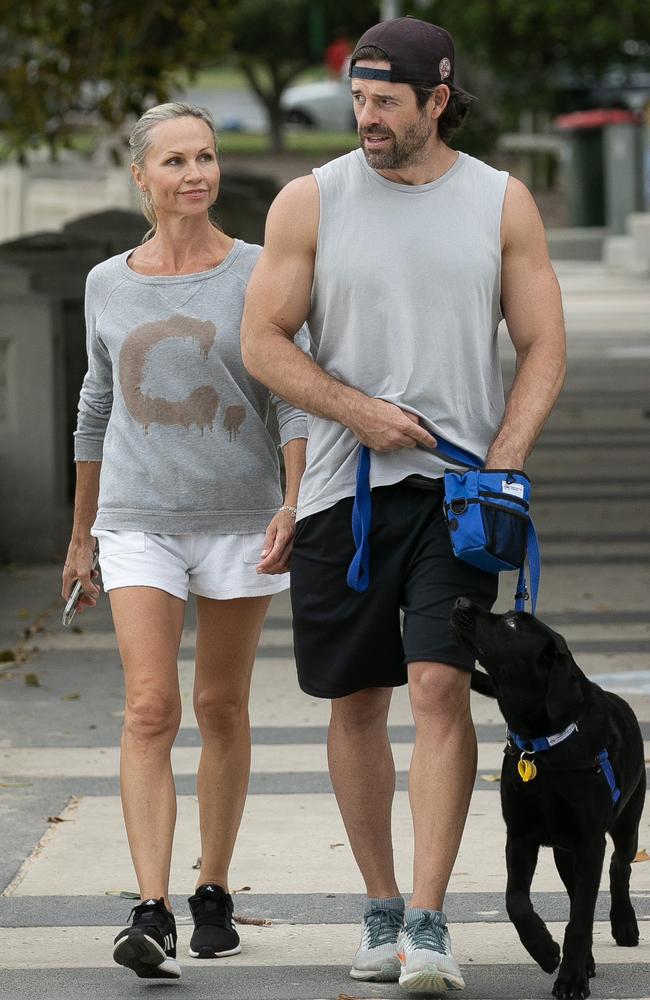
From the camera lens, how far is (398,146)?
4285 mm

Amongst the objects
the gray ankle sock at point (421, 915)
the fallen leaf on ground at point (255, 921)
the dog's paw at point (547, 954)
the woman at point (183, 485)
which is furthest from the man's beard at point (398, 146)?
the fallen leaf on ground at point (255, 921)

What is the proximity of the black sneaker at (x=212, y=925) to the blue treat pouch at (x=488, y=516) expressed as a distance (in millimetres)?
1064

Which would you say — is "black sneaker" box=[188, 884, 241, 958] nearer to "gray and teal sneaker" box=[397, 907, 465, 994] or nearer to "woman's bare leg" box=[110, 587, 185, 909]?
"woman's bare leg" box=[110, 587, 185, 909]

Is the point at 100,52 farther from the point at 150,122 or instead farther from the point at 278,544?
the point at 278,544

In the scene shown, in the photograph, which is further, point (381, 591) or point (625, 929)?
point (625, 929)

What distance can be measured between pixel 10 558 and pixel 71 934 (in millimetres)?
5988

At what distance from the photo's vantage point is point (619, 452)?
14.2 m

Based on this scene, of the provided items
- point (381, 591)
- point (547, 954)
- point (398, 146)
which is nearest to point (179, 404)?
point (381, 591)

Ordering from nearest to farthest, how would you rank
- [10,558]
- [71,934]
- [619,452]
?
[71,934] < [10,558] < [619,452]

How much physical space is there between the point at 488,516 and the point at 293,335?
2.11 feet

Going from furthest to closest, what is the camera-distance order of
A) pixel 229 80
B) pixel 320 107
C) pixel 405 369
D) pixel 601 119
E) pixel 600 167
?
pixel 229 80 → pixel 320 107 → pixel 600 167 → pixel 601 119 → pixel 405 369

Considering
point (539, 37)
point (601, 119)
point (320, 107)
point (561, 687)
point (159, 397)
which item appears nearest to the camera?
point (561, 687)

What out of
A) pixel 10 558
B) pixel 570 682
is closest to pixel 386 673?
pixel 570 682

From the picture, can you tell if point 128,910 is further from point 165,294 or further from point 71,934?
point 165,294
